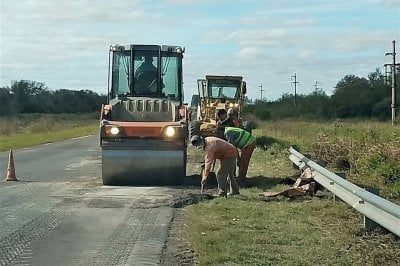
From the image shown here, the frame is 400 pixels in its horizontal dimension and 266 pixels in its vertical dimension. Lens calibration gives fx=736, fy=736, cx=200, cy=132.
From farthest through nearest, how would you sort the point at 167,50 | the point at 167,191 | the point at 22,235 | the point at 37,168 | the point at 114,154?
1. the point at 37,168
2. the point at 167,50
3. the point at 114,154
4. the point at 167,191
5. the point at 22,235

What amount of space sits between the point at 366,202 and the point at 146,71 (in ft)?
34.4

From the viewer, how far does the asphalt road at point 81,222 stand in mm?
8789

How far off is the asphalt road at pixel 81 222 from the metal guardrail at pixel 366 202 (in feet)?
8.59

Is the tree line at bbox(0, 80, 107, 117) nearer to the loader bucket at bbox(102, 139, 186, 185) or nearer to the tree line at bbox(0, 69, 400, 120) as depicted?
the tree line at bbox(0, 69, 400, 120)

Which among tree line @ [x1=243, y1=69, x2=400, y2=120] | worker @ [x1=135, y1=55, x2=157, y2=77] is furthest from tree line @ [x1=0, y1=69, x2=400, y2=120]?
worker @ [x1=135, y1=55, x2=157, y2=77]

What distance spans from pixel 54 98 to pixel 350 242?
356ft

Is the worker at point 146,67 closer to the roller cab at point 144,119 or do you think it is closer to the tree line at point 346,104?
the roller cab at point 144,119

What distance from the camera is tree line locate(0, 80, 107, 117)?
10438 cm

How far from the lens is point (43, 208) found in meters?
12.8

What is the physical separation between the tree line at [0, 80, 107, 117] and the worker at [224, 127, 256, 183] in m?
85.3

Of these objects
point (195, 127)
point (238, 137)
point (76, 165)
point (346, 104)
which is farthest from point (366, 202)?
point (346, 104)

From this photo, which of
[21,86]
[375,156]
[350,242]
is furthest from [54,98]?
[350,242]

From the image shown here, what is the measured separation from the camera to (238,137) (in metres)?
15.8

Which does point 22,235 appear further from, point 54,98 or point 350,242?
point 54,98
